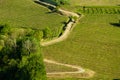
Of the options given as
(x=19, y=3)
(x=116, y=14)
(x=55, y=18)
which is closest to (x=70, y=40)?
(x=55, y=18)

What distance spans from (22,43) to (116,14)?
186ft

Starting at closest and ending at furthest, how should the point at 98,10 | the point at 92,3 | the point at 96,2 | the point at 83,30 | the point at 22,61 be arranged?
1. the point at 22,61
2. the point at 83,30
3. the point at 98,10
4. the point at 92,3
5. the point at 96,2

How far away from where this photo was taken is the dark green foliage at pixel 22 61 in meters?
43.0

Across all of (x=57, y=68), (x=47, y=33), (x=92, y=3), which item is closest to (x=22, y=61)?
(x=57, y=68)

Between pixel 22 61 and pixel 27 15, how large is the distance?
5330 cm

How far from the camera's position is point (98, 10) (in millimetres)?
100625

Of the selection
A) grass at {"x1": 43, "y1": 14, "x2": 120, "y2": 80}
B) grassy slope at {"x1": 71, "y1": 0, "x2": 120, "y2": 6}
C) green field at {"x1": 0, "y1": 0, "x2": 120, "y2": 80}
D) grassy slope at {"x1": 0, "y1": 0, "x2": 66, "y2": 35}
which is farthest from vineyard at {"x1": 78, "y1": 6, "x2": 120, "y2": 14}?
grassy slope at {"x1": 0, "y1": 0, "x2": 66, "y2": 35}

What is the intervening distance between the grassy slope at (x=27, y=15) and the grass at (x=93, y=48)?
24.1ft

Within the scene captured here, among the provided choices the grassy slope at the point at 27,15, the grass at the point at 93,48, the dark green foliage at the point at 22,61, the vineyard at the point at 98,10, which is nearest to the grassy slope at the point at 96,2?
the vineyard at the point at 98,10

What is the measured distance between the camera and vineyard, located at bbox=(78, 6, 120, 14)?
9960 cm

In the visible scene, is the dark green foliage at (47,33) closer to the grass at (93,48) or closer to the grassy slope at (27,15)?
the grass at (93,48)

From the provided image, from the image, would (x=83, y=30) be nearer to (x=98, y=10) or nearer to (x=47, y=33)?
(x=47, y=33)

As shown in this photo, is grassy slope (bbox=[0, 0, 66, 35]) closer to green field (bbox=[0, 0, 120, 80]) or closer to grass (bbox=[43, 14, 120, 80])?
green field (bbox=[0, 0, 120, 80])

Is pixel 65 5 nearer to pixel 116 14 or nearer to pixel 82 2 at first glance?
pixel 82 2
